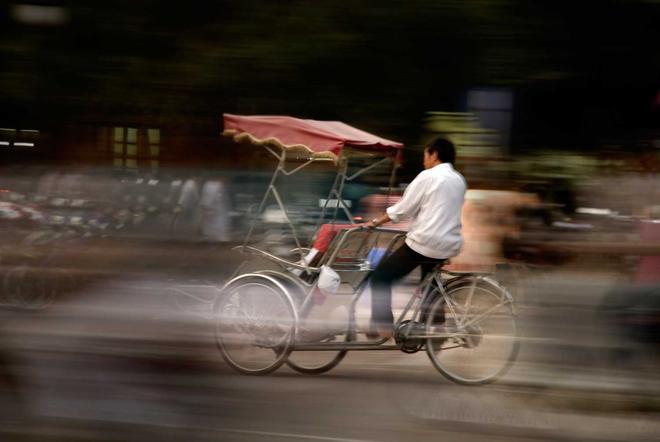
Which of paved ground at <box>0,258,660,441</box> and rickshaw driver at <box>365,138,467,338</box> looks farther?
rickshaw driver at <box>365,138,467,338</box>

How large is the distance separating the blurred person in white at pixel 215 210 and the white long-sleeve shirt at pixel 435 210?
68.5 inches

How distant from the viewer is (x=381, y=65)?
22.0 feet

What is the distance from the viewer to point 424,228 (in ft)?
15.8

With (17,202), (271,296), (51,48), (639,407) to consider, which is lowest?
(271,296)

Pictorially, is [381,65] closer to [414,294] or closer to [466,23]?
[466,23]

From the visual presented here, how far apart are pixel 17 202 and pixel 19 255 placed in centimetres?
42

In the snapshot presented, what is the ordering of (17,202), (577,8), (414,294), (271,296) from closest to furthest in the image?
(17,202)
(414,294)
(271,296)
(577,8)

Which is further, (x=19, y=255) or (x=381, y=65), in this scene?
(x=381, y=65)

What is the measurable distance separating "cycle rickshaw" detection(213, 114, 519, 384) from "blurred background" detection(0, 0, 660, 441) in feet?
0.48

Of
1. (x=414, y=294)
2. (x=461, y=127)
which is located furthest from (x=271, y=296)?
(x=461, y=127)

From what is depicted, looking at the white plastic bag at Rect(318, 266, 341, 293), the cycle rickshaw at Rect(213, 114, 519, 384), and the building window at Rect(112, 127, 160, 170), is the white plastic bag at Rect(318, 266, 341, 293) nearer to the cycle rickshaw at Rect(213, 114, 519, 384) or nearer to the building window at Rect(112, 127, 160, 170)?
the cycle rickshaw at Rect(213, 114, 519, 384)

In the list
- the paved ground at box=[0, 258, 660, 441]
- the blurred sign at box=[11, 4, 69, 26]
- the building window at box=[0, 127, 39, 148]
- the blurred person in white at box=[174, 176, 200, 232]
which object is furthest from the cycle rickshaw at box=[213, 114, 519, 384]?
the building window at box=[0, 127, 39, 148]

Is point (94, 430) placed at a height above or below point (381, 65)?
below

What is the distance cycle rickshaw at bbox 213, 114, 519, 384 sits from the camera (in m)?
3.41
